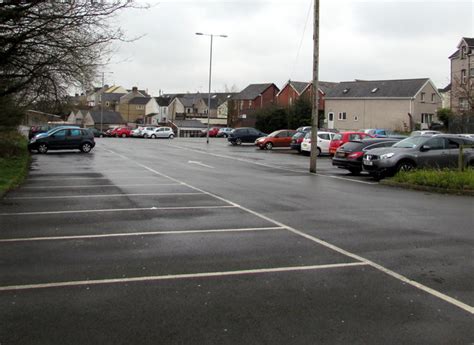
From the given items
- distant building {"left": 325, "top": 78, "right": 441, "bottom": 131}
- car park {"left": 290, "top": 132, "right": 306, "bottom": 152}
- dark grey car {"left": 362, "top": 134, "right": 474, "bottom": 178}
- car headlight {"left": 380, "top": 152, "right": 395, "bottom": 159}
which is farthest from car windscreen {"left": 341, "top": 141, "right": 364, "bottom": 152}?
distant building {"left": 325, "top": 78, "right": 441, "bottom": 131}

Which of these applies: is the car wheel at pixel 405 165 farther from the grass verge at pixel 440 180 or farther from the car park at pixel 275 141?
the car park at pixel 275 141

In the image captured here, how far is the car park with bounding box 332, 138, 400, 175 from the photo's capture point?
20.7 m

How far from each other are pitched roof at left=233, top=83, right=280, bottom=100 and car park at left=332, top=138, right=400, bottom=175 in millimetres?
76451

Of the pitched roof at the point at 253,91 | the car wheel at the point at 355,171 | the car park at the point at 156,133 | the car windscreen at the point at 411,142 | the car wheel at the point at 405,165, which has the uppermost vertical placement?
the pitched roof at the point at 253,91

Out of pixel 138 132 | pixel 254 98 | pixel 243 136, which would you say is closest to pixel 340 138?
pixel 243 136

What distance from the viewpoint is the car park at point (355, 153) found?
2070 cm

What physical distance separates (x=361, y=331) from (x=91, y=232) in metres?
5.36

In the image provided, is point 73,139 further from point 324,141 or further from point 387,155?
point 387,155

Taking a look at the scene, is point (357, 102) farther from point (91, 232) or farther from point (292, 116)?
point (91, 232)

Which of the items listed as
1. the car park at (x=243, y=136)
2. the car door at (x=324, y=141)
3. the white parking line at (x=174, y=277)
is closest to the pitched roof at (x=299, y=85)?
the car park at (x=243, y=136)

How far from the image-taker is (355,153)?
20906 millimetres

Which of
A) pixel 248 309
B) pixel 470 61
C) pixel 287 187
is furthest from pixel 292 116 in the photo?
pixel 248 309

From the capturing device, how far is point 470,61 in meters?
60.1

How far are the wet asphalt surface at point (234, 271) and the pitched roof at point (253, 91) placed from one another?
8653 centimetres
